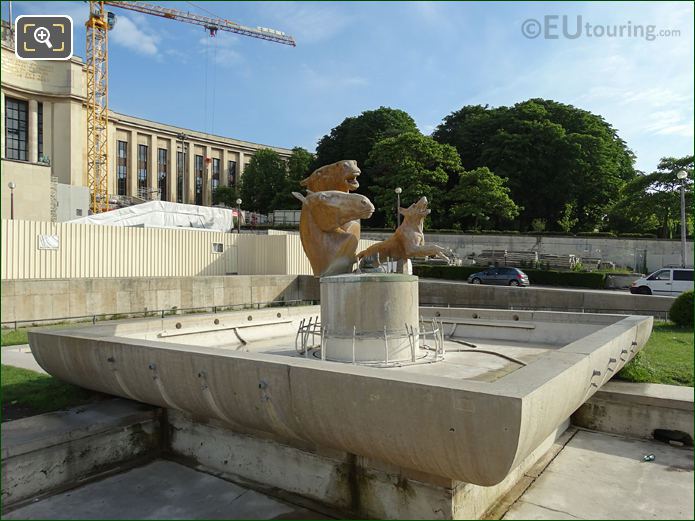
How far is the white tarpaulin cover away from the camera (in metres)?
36.7

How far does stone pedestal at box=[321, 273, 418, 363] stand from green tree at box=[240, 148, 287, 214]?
215 ft

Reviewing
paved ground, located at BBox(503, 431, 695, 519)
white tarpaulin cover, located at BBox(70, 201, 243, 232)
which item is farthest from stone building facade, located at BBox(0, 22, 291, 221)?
paved ground, located at BBox(503, 431, 695, 519)

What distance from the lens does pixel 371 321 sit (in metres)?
8.62

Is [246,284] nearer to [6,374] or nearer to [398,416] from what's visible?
[6,374]

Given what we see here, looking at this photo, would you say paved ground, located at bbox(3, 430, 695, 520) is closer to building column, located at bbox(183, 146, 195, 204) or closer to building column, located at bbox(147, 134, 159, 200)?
building column, located at bbox(147, 134, 159, 200)

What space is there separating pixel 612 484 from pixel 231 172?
9398 centimetres

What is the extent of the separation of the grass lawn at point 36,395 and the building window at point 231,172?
287 ft

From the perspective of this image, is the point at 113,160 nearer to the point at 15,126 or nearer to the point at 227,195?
the point at 15,126

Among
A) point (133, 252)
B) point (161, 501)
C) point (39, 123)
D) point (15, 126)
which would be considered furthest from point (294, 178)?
point (161, 501)

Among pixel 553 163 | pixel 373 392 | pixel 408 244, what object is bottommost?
pixel 373 392

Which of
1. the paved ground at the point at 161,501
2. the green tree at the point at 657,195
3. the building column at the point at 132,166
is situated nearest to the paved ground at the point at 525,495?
the paved ground at the point at 161,501

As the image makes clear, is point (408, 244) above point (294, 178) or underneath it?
underneath

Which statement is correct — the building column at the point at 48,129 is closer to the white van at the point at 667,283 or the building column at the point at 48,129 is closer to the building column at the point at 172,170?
the building column at the point at 172,170

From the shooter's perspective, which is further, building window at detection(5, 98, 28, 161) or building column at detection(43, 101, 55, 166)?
building column at detection(43, 101, 55, 166)
